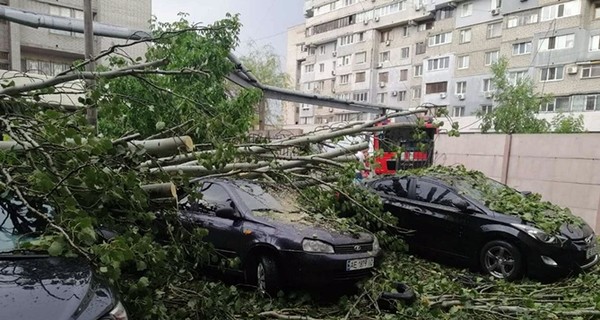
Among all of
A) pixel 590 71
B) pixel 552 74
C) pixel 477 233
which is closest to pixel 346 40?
pixel 552 74

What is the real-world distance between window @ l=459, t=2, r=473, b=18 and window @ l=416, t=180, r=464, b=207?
3179 centimetres

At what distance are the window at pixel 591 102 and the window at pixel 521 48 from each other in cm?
529

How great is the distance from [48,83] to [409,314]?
12.8 ft

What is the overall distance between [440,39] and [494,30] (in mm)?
4910

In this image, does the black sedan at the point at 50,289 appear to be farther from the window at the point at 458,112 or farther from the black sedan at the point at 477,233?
the window at the point at 458,112

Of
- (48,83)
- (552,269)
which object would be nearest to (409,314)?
(552,269)

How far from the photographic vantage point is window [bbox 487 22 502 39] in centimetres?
3189

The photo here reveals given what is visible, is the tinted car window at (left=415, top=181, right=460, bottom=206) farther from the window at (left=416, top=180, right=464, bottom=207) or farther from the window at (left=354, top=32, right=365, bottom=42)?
the window at (left=354, top=32, right=365, bottom=42)

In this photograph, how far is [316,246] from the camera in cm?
457

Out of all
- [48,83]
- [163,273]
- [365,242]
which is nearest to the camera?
[163,273]

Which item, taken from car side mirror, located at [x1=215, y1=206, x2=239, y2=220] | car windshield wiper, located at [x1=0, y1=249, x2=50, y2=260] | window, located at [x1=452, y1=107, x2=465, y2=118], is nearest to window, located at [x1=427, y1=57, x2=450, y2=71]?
window, located at [x1=452, y1=107, x2=465, y2=118]

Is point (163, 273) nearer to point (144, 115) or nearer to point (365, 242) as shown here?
point (365, 242)

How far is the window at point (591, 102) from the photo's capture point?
25.8 meters

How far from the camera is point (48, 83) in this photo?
12.7ft
